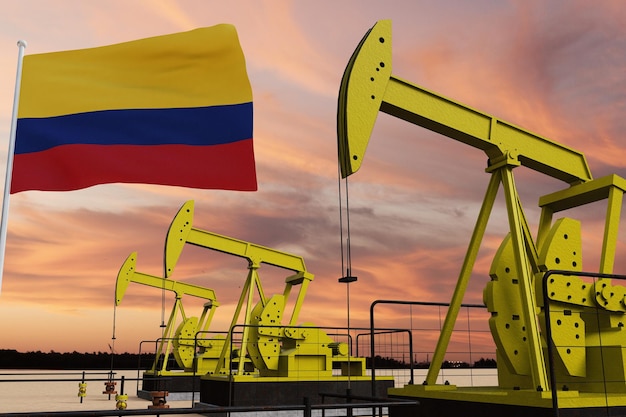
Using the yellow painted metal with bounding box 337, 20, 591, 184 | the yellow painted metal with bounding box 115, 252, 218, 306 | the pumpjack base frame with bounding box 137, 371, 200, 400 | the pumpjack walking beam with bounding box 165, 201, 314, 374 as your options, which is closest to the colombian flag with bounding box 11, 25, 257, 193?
the yellow painted metal with bounding box 337, 20, 591, 184

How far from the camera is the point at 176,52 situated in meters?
5.30

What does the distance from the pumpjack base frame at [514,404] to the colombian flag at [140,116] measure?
8.46ft

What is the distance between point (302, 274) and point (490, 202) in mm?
8775

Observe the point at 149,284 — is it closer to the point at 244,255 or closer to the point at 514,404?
the point at 244,255

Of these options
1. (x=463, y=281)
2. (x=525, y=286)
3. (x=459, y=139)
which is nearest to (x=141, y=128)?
(x=459, y=139)

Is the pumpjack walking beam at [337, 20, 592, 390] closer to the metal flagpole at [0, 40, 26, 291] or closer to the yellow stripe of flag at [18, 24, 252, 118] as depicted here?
the yellow stripe of flag at [18, 24, 252, 118]

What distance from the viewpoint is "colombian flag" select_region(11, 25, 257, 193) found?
193 inches

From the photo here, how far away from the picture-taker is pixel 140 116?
5.23 meters

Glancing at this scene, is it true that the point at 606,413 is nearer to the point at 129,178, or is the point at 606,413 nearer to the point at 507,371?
the point at 507,371

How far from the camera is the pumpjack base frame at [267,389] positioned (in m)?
11.6

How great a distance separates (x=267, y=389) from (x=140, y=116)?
26.0 ft

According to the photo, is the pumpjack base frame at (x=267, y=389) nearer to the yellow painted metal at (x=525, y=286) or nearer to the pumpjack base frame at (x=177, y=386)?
the pumpjack base frame at (x=177, y=386)

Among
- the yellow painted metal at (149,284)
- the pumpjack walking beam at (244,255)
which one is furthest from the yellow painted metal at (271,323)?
the yellow painted metal at (149,284)

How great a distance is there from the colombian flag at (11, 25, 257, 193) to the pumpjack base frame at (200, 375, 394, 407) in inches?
265
